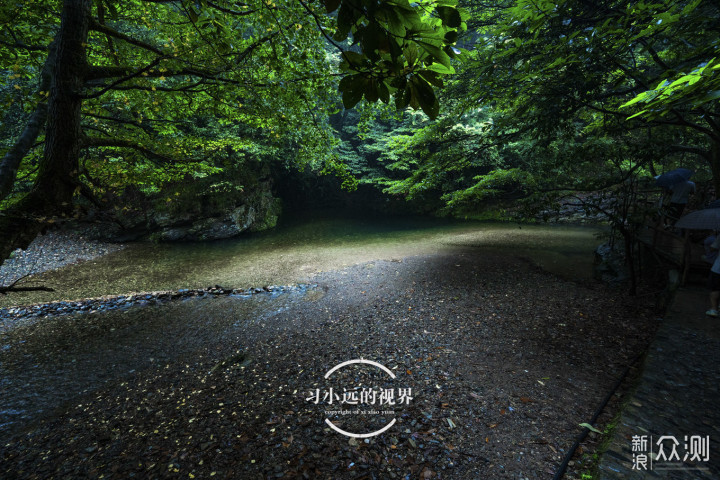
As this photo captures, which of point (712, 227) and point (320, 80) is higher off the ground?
point (320, 80)

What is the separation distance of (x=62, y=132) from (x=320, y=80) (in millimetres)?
2891

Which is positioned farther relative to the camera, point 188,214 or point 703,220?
point 188,214

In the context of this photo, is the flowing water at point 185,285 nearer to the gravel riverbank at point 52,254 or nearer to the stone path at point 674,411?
the gravel riverbank at point 52,254

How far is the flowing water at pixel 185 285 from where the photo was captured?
3.87m

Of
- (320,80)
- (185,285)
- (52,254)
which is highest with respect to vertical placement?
(320,80)

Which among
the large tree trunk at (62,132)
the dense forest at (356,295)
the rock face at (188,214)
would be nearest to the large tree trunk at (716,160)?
the dense forest at (356,295)

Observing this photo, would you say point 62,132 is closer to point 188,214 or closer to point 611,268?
point 611,268

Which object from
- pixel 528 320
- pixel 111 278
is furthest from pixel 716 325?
pixel 111 278

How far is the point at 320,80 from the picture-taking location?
3.79m

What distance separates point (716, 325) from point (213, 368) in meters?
6.72

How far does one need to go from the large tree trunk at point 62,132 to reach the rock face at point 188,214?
1239 centimetres

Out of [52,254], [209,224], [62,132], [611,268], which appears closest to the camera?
[62,132]

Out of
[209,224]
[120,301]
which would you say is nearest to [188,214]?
[209,224]

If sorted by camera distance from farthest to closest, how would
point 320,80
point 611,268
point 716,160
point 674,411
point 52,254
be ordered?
point 52,254 < point 611,268 < point 716,160 < point 320,80 < point 674,411
